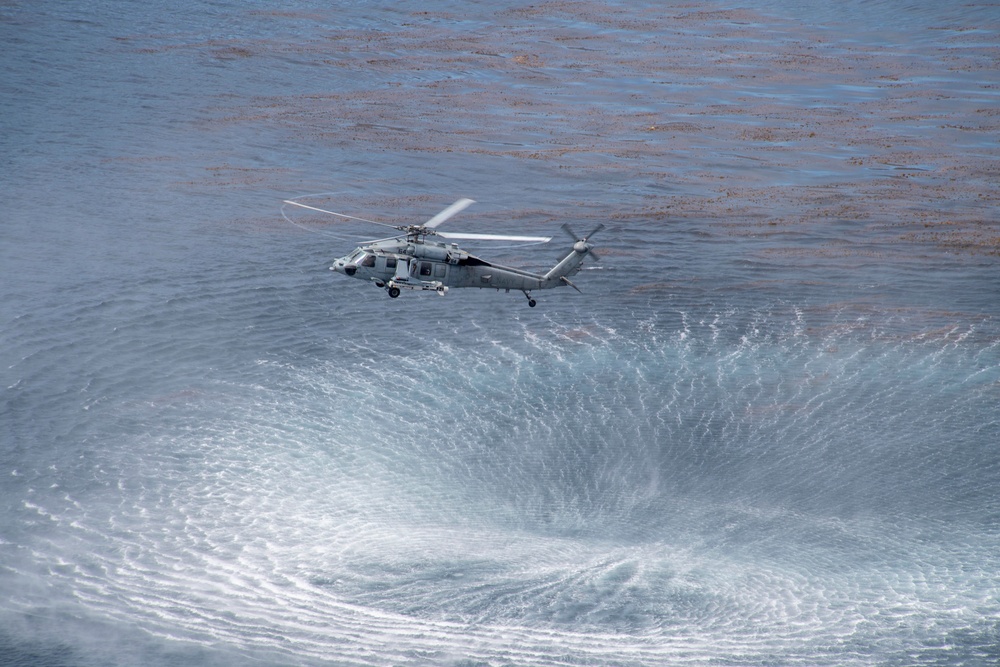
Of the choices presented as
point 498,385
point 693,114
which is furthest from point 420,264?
point 693,114

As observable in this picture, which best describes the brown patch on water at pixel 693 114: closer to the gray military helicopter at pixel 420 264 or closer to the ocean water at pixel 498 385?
the ocean water at pixel 498 385

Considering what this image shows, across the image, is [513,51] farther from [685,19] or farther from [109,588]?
[109,588]

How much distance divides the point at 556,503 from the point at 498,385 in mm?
10206

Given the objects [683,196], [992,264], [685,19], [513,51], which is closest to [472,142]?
[683,196]

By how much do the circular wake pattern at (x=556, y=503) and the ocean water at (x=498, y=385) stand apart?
17cm

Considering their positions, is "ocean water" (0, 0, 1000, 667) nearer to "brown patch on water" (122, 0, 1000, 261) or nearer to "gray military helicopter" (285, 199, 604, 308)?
"brown patch on water" (122, 0, 1000, 261)

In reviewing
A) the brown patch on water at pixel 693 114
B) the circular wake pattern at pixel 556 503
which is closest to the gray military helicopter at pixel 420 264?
the circular wake pattern at pixel 556 503

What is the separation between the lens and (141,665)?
37750 millimetres

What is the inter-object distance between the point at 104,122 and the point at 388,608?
69.3 metres

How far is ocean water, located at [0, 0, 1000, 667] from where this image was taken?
1630 inches

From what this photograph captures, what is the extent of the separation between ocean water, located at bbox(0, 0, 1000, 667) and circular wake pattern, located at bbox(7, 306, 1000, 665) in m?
0.17

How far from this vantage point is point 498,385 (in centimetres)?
5619

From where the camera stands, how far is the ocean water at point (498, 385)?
41.4 metres

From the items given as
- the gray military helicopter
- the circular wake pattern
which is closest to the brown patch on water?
the circular wake pattern
